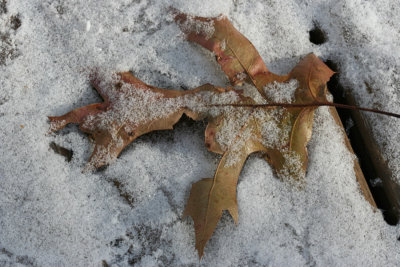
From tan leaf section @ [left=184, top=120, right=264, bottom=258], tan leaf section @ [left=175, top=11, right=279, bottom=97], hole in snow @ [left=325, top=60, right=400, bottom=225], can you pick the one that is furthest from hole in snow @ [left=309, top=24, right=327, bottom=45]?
tan leaf section @ [left=184, top=120, right=264, bottom=258]

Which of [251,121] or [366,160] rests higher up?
[251,121]

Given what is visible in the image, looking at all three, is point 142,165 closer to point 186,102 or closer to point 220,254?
point 186,102

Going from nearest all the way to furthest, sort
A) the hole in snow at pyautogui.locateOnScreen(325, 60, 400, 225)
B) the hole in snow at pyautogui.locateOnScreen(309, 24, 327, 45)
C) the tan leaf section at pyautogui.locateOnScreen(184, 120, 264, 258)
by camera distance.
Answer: the tan leaf section at pyautogui.locateOnScreen(184, 120, 264, 258) → the hole in snow at pyautogui.locateOnScreen(325, 60, 400, 225) → the hole in snow at pyautogui.locateOnScreen(309, 24, 327, 45)

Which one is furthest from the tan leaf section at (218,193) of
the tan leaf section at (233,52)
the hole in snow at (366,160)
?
the hole in snow at (366,160)

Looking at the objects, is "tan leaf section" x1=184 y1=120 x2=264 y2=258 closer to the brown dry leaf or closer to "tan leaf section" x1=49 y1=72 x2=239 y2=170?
the brown dry leaf

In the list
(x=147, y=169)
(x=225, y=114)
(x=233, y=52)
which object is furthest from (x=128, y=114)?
(x=233, y=52)

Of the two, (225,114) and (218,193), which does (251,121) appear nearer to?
(225,114)

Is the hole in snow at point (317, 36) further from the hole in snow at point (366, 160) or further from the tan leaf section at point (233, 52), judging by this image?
the tan leaf section at point (233, 52)
